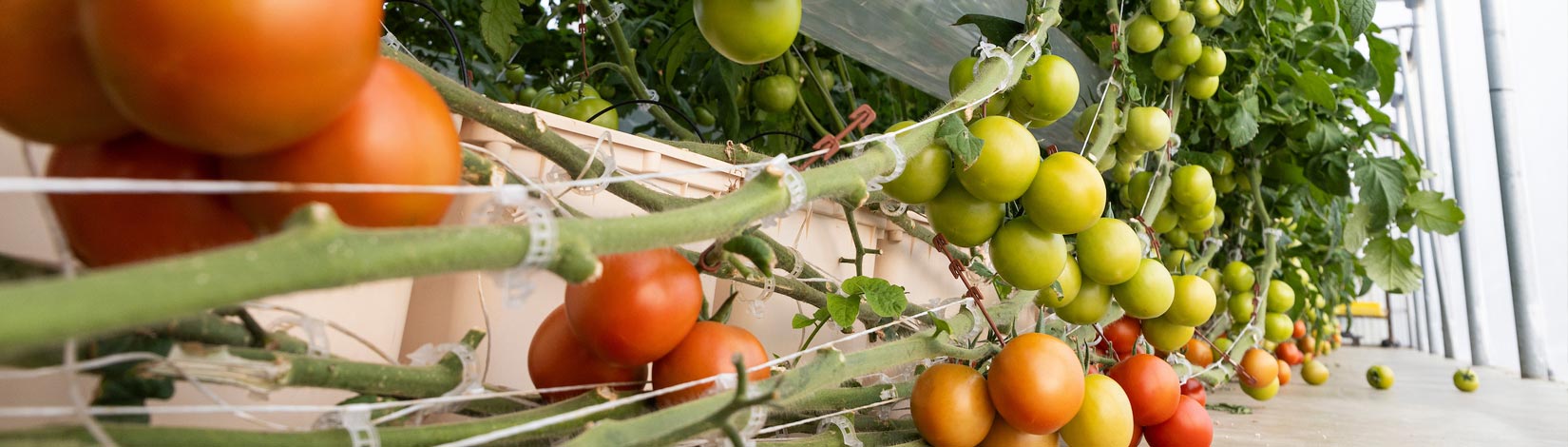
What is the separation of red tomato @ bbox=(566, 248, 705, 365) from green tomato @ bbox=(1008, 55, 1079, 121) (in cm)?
43

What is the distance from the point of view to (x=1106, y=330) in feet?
3.83

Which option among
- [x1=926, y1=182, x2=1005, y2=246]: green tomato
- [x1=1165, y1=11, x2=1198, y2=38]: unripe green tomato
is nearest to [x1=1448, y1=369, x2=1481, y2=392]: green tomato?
[x1=1165, y1=11, x2=1198, y2=38]: unripe green tomato

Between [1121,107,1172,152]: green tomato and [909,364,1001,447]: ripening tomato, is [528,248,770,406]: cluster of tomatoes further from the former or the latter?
[1121,107,1172,152]: green tomato

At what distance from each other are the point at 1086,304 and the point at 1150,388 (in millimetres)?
104

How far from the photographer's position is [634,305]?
1.47ft

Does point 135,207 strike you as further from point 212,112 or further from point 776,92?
point 776,92

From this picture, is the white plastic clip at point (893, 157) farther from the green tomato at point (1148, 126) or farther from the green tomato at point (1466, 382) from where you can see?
the green tomato at point (1466, 382)

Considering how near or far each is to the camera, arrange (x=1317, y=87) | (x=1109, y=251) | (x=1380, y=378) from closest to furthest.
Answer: (x=1109, y=251), (x=1317, y=87), (x=1380, y=378)

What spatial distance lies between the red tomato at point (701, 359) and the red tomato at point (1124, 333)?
0.79 metres

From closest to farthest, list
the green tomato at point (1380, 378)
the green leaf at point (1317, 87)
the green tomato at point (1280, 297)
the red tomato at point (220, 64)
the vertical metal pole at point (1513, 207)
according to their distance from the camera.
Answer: the red tomato at point (220, 64), the green leaf at point (1317, 87), the green tomato at point (1280, 297), the green tomato at point (1380, 378), the vertical metal pole at point (1513, 207)

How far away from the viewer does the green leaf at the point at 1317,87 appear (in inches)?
57.8

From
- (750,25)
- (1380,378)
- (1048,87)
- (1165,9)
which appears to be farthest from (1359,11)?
(1380,378)

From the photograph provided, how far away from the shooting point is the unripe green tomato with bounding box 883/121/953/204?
0.65 m

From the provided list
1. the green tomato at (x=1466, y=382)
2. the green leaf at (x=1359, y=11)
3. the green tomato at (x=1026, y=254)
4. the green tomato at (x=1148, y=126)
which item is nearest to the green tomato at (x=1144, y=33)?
the green tomato at (x=1148, y=126)
